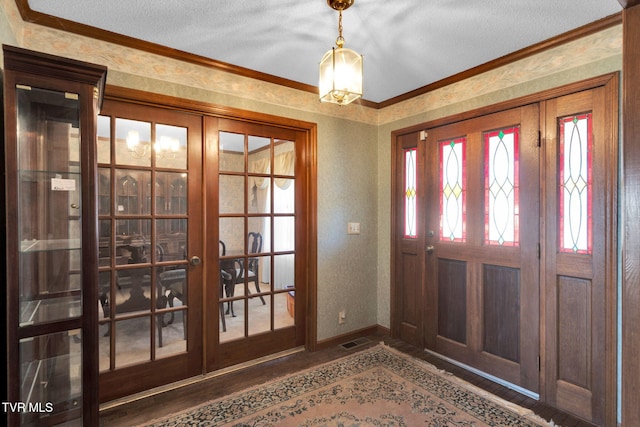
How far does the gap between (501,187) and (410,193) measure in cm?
88

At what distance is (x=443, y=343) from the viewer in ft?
9.40

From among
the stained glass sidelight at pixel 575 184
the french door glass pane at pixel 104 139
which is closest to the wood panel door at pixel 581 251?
the stained glass sidelight at pixel 575 184

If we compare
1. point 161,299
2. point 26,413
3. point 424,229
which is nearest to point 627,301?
point 424,229

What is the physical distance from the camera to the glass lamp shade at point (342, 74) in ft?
5.13

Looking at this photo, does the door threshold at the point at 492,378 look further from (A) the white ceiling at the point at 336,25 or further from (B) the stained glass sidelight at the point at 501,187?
(A) the white ceiling at the point at 336,25

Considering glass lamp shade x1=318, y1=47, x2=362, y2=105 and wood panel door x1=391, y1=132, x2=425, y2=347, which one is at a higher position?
glass lamp shade x1=318, y1=47, x2=362, y2=105

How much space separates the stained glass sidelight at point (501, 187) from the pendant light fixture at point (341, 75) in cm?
149

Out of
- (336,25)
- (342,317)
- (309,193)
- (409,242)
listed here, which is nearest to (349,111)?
(309,193)

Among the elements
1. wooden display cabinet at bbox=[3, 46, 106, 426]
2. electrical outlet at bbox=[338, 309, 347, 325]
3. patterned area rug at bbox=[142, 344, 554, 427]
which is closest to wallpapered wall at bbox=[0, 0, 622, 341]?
electrical outlet at bbox=[338, 309, 347, 325]

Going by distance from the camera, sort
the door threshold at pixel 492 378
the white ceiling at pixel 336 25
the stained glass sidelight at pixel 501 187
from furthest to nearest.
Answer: the stained glass sidelight at pixel 501 187, the door threshold at pixel 492 378, the white ceiling at pixel 336 25

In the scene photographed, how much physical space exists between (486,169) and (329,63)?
5.49ft

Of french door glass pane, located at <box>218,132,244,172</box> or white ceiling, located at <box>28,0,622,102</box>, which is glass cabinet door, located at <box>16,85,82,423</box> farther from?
french door glass pane, located at <box>218,132,244,172</box>

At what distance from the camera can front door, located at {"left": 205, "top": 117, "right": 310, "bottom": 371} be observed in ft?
8.45

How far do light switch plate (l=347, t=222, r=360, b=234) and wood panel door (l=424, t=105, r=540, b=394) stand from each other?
2.30 feet
